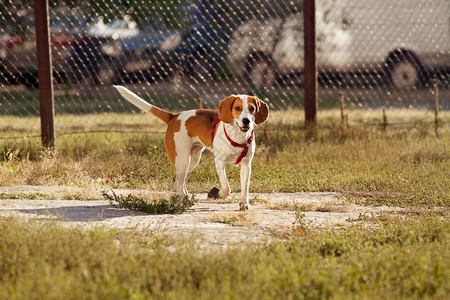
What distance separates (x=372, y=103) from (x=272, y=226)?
31.4 ft

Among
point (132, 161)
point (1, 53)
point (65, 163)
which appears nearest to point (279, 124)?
point (132, 161)

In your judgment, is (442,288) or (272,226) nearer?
(442,288)

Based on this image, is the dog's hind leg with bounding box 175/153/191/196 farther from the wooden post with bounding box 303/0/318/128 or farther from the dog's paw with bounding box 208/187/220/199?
the wooden post with bounding box 303/0/318/128

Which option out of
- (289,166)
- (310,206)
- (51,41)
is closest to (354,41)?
(289,166)

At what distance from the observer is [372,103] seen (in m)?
14.1

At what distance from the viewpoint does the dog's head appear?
18.3 ft

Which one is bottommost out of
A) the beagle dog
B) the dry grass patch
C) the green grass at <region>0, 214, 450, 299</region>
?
the green grass at <region>0, 214, 450, 299</region>

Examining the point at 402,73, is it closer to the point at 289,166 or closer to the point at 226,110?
the point at 289,166

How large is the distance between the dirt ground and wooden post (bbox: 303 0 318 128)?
332 cm

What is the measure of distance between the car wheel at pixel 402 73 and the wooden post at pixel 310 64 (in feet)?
10.9

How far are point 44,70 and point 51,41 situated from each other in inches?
136

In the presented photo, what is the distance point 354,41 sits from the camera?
12406 mm

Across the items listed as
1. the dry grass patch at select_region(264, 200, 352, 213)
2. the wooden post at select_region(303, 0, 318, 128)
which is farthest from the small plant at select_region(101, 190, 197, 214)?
the wooden post at select_region(303, 0, 318, 128)

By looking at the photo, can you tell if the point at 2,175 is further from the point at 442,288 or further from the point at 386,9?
the point at 386,9
